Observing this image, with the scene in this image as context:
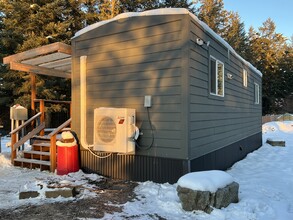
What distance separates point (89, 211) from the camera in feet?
11.9

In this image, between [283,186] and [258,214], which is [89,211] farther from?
[283,186]

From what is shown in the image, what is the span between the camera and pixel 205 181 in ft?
12.0

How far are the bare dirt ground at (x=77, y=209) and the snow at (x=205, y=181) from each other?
0.93m

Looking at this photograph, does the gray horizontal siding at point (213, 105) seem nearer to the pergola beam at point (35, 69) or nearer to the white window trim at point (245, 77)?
the white window trim at point (245, 77)

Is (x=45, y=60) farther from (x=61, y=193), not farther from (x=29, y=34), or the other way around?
(x=29, y=34)

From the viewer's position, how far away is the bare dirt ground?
3.47 m

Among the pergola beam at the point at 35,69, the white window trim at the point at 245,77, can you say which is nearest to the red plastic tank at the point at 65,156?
the pergola beam at the point at 35,69

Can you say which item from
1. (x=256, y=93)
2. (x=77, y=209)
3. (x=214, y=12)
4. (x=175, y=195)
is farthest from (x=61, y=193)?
(x=214, y=12)

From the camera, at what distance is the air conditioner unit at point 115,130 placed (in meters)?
4.91

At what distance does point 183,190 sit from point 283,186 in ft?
8.17

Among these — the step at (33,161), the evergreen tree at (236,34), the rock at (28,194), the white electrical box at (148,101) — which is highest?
the evergreen tree at (236,34)

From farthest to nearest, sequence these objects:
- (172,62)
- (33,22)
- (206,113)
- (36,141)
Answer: (33,22) → (36,141) → (206,113) → (172,62)

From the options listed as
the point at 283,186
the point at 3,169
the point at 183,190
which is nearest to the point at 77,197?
the point at 183,190

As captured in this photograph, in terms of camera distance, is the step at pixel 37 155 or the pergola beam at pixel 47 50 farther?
the step at pixel 37 155
